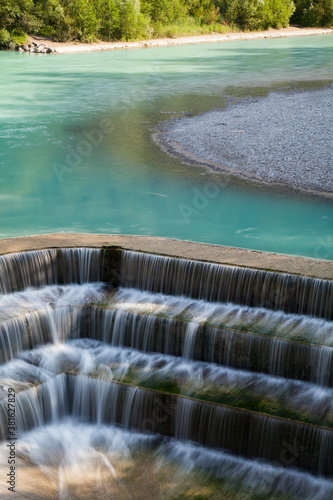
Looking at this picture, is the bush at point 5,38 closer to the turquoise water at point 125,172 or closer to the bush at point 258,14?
the turquoise water at point 125,172

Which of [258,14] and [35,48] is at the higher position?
[258,14]

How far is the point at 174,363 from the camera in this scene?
8.30 m

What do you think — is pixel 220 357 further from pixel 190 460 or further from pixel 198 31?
pixel 198 31

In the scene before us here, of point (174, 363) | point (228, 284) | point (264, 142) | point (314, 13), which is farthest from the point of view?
point (314, 13)

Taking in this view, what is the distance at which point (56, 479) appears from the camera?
6867 millimetres

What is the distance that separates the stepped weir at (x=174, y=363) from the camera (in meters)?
7.09

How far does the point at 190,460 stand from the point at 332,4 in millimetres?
78994

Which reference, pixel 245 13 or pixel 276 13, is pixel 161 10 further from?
pixel 276 13

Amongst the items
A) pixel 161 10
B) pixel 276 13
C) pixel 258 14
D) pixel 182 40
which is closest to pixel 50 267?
pixel 182 40

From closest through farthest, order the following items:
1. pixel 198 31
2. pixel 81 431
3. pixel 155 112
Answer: pixel 81 431, pixel 155 112, pixel 198 31

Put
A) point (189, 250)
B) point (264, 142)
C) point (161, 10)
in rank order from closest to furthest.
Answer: point (189, 250), point (264, 142), point (161, 10)

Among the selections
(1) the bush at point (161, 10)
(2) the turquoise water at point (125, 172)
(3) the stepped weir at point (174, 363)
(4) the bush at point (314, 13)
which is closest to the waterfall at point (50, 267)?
(3) the stepped weir at point (174, 363)

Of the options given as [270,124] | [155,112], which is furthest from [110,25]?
[270,124]

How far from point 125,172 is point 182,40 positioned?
45026 mm
